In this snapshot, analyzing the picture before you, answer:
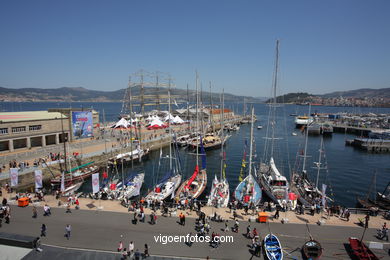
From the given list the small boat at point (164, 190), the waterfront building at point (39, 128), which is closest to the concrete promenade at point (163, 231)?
the small boat at point (164, 190)

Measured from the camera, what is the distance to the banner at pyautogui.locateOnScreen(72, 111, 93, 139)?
177 ft

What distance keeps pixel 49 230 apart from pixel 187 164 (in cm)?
3394

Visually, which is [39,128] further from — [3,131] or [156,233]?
[156,233]

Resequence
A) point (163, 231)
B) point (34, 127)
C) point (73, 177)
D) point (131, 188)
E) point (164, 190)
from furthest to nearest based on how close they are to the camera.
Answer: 1. point (34, 127)
2. point (73, 177)
3. point (131, 188)
4. point (164, 190)
5. point (163, 231)

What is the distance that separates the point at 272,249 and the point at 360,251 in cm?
615

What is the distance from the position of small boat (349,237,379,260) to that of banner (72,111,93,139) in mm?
53335

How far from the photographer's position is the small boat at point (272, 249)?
16.1m

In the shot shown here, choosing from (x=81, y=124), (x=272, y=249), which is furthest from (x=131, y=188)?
(x=81, y=124)

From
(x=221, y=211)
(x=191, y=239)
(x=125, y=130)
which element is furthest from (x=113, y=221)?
(x=125, y=130)

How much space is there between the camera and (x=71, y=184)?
35.5 metres

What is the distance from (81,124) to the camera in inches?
2175

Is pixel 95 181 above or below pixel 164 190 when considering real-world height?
above

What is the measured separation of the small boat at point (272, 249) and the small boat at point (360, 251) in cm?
514

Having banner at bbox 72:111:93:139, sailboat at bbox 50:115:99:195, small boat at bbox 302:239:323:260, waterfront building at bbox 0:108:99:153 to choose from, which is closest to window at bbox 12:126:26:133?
waterfront building at bbox 0:108:99:153
